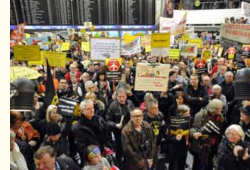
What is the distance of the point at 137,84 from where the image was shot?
4684 millimetres

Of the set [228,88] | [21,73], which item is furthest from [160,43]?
[21,73]

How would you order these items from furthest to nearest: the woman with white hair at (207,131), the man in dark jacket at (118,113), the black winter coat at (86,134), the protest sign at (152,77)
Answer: the protest sign at (152,77) < the man in dark jacket at (118,113) < the woman with white hair at (207,131) < the black winter coat at (86,134)

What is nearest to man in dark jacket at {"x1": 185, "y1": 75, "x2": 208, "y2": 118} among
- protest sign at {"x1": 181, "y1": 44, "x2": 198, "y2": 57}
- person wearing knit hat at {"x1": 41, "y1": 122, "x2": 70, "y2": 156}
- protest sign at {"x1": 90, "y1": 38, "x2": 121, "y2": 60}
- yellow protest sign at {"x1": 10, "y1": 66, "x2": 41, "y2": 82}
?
protest sign at {"x1": 90, "y1": 38, "x2": 121, "y2": 60}

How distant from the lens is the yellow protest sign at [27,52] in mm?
5082

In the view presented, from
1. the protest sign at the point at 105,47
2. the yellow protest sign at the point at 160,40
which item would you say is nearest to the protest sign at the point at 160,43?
the yellow protest sign at the point at 160,40

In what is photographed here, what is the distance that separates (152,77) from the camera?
4.67 metres

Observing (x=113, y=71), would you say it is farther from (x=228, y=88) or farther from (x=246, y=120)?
(x=246, y=120)

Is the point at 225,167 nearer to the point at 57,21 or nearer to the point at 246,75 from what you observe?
the point at 246,75

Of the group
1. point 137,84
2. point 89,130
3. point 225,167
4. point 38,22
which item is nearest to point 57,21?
point 38,22

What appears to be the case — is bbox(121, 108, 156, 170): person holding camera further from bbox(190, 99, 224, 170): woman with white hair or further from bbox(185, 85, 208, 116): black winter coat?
bbox(185, 85, 208, 116): black winter coat

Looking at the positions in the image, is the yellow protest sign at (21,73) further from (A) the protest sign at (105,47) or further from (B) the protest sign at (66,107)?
(A) the protest sign at (105,47)

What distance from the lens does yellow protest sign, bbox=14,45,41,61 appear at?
5.08 meters

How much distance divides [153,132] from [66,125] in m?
1.35

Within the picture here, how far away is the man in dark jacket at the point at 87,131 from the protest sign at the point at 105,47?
2.78 meters
